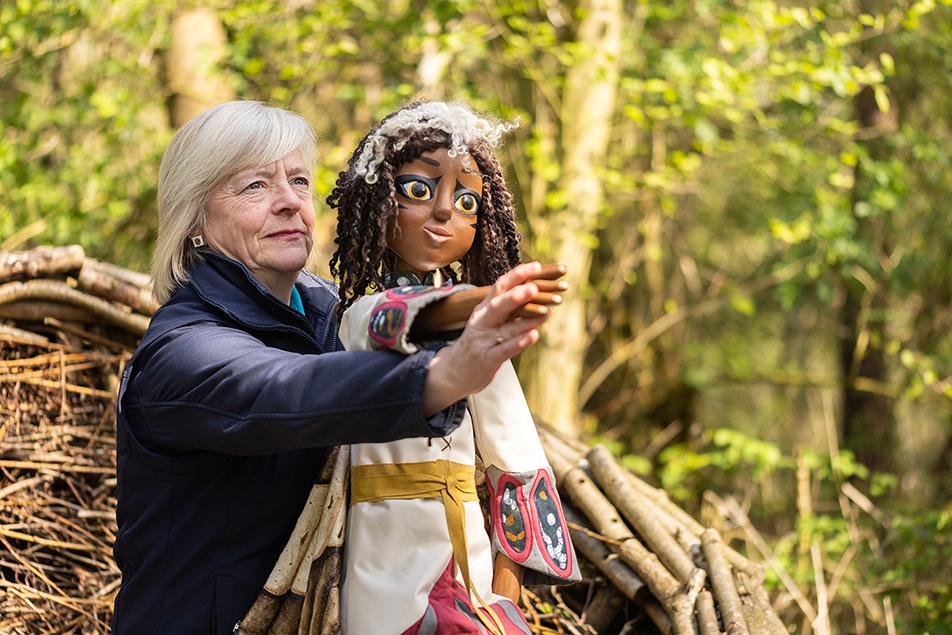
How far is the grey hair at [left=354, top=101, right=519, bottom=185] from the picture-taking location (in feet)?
5.75

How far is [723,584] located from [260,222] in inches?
62.8

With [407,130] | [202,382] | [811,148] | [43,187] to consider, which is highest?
[407,130]

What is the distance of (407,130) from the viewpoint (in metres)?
1.76

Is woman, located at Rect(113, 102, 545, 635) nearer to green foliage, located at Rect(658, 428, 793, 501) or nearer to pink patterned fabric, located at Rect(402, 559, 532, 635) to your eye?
pink patterned fabric, located at Rect(402, 559, 532, 635)

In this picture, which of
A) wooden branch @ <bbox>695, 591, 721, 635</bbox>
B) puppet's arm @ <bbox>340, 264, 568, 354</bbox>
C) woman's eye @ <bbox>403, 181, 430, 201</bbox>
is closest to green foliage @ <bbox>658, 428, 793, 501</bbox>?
wooden branch @ <bbox>695, 591, 721, 635</bbox>

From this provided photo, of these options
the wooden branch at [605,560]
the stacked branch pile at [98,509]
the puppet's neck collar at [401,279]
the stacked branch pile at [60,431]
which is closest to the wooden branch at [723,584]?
the stacked branch pile at [98,509]

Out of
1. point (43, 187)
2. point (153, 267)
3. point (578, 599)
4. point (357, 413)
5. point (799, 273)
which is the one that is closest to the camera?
point (357, 413)

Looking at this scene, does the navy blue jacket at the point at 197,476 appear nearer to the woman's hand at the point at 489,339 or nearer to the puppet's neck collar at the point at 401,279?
the puppet's neck collar at the point at 401,279

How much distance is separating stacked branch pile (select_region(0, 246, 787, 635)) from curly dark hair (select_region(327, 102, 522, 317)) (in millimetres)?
1204

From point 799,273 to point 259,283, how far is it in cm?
510

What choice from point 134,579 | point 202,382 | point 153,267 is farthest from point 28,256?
point 202,382

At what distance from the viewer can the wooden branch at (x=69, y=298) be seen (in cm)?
303

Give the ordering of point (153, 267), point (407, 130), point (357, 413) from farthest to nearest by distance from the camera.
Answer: point (153, 267)
point (407, 130)
point (357, 413)

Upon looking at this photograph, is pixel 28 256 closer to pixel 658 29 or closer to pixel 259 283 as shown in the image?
pixel 259 283
